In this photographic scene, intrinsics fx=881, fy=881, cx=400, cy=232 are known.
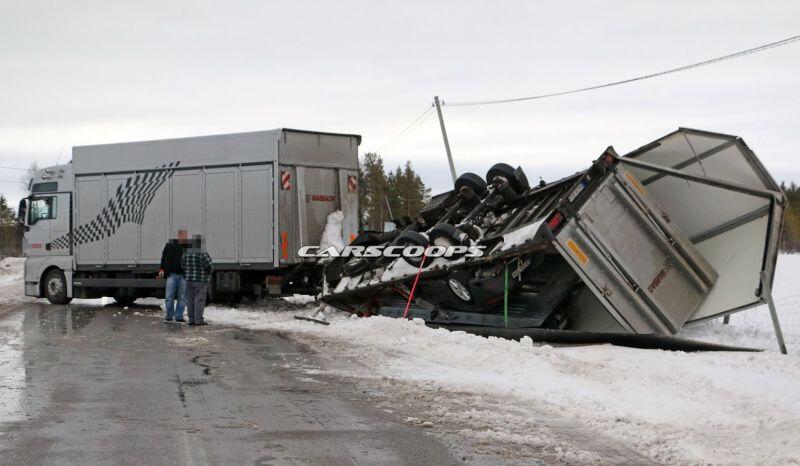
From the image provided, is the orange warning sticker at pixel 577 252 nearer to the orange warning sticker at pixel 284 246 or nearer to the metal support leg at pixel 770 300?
the metal support leg at pixel 770 300

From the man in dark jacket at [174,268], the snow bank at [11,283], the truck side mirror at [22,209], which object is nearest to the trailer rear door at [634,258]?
the man in dark jacket at [174,268]

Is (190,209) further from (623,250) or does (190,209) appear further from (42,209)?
(623,250)

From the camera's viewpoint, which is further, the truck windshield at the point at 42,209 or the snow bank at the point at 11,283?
the snow bank at the point at 11,283

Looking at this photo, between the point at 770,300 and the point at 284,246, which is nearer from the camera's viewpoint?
the point at 770,300

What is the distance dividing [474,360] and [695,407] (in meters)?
3.11

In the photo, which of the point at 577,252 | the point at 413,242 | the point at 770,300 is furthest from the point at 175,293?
the point at 770,300

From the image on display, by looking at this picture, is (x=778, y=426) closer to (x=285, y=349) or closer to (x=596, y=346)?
(x=596, y=346)

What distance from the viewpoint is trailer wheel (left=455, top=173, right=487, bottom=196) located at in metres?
14.9

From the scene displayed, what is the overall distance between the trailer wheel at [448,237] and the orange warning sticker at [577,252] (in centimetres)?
188

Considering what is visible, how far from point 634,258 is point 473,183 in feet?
13.3

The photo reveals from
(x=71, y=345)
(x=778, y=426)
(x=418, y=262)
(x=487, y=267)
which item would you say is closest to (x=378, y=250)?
(x=418, y=262)

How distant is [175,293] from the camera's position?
16.3 meters

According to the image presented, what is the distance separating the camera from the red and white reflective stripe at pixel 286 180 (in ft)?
58.6

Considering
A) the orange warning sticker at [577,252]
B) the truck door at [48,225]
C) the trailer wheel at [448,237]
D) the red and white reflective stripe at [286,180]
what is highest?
the red and white reflective stripe at [286,180]
